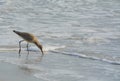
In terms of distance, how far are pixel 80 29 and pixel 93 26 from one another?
3.32 feet

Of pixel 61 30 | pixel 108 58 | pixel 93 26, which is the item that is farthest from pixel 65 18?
pixel 108 58

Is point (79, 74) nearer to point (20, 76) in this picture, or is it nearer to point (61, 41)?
point (20, 76)

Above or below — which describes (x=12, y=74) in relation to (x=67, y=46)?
below

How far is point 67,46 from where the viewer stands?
1225 centimetres

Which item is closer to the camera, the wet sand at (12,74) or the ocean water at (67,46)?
the wet sand at (12,74)

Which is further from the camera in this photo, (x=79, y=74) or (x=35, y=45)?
(x=35, y=45)

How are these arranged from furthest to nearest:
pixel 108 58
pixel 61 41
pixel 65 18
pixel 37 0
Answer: pixel 37 0 < pixel 65 18 < pixel 61 41 < pixel 108 58

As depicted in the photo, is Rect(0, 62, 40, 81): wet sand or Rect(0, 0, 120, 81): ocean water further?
Rect(0, 0, 120, 81): ocean water

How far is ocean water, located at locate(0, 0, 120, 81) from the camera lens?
9195mm

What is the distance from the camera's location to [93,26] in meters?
16.3

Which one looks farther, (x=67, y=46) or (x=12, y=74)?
(x=67, y=46)

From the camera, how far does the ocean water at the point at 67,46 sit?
9.20 meters

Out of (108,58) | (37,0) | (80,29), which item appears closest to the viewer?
(108,58)

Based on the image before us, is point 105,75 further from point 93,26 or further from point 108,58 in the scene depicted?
point 93,26
